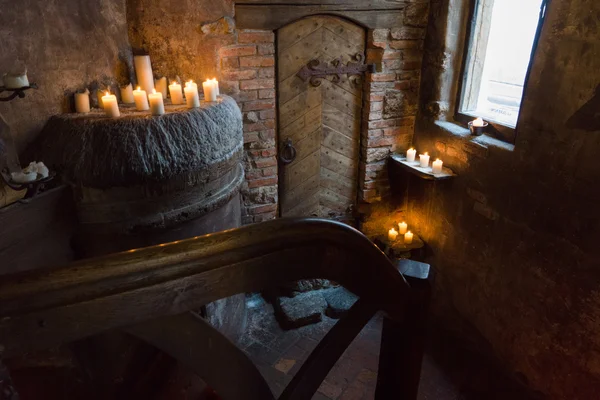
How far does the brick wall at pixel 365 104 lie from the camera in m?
3.16

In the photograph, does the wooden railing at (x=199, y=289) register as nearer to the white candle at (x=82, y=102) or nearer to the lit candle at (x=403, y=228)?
the white candle at (x=82, y=102)

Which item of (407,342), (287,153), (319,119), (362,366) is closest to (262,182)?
(287,153)

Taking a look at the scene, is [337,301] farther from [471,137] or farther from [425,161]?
[471,137]

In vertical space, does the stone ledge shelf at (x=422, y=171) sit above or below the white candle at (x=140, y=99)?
below

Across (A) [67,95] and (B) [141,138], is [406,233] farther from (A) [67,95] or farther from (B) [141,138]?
(A) [67,95]

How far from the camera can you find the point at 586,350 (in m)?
2.47

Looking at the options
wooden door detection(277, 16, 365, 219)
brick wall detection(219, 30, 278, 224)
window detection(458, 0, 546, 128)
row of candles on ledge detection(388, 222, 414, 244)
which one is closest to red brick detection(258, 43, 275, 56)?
brick wall detection(219, 30, 278, 224)

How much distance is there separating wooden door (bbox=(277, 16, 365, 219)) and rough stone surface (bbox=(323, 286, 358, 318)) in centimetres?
79

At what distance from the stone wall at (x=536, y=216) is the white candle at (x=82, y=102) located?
9.21ft

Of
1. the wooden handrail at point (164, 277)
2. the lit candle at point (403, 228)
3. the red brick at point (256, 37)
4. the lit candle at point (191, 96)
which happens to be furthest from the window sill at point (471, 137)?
the wooden handrail at point (164, 277)

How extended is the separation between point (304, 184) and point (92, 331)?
3.29 m

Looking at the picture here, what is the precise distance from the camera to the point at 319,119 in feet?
12.0

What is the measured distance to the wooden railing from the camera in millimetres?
556

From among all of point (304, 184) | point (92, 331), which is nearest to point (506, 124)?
point (304, 184)
